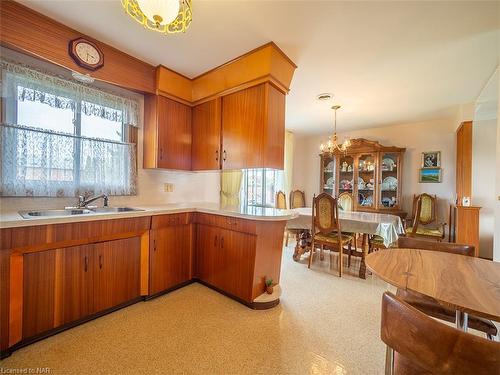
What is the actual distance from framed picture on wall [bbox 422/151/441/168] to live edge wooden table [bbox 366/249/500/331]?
3517 millimetres

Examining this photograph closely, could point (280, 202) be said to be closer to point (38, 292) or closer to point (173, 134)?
point (173, 134)

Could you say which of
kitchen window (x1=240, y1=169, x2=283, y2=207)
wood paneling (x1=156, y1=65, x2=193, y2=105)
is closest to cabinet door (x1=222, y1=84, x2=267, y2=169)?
wood paneling (x1=156, y1=65, x2=193, y2=105)

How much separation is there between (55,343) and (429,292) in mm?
2226

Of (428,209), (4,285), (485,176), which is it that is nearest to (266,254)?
(4,285)

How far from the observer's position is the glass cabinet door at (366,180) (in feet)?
14.2

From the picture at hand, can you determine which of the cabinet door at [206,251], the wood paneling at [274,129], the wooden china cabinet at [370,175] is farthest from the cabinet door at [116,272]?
the wooden china cabinet at [370,175]

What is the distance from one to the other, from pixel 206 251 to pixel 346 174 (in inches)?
142

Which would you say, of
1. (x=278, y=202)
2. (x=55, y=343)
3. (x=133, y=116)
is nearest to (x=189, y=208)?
(x=133, y=116)

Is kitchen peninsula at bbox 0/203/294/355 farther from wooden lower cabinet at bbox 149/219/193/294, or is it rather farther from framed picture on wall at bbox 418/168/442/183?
framed picture on wall at bbox 418/168/442/183

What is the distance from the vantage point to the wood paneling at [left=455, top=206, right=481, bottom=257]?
314 cm

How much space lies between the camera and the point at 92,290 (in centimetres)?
174

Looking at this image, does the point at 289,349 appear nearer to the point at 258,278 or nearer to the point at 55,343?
the point at 258,278

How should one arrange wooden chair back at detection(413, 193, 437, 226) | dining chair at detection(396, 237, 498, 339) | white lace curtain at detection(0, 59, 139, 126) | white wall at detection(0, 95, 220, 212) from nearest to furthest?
dining chair at detection(396, 237, 498, 339) < white lace curtain at detection(0, 59, 139, 126) < white wall at detection(0, 95, 220, 212) < wooden chair back at detection(413, 193, 437, 226)

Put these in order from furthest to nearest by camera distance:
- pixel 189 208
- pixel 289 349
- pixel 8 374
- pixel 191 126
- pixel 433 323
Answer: pixel 191 126 < pixel 189 208 < pixel 289 349 < pixel 8 374 < pixel 433 323
